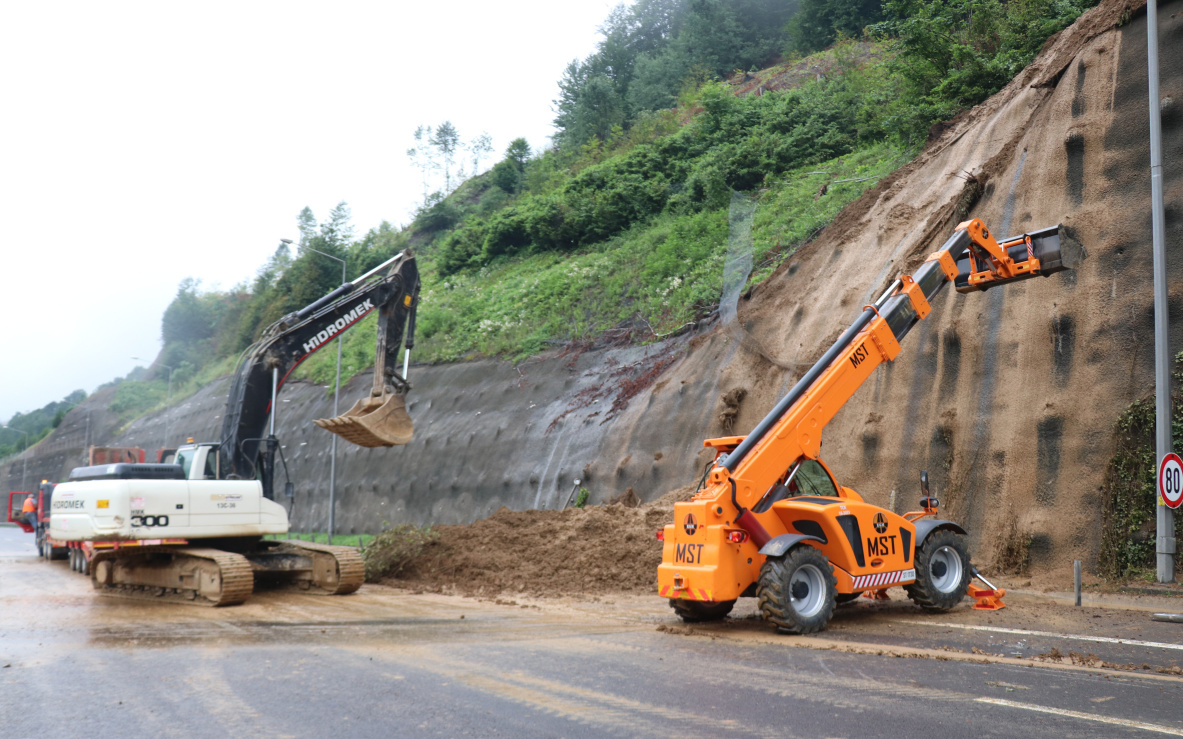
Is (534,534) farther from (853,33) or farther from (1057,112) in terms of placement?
(853,33)

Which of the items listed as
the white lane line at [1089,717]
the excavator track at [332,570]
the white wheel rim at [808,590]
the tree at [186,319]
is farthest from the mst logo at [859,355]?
the tree at [186,319]

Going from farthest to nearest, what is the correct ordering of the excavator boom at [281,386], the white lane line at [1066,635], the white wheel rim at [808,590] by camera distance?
the excavator boom at [281,386] → the white wheel rim at [808,590] → the white lane line at [1066,635]

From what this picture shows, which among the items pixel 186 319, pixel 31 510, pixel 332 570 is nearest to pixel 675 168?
pixel 332 570

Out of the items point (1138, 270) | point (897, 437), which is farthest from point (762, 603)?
point (1138, 270)

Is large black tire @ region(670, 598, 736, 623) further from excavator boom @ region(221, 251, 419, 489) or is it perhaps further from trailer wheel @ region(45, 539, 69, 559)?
trailer wheel @ region(45, 539, 69, 559)

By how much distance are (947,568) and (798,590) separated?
276cm

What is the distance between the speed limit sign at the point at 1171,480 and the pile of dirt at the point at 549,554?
754 centimetres

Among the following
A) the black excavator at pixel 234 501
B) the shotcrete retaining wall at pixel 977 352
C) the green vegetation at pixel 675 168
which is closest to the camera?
the black excavator at pixel 234 501

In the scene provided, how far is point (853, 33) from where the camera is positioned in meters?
45.2

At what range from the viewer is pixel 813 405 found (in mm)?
10211

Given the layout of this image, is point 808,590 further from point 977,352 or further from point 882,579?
point 977,352

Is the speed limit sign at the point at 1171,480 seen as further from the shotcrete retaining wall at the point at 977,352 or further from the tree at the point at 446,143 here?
the tree at the point at 446,143

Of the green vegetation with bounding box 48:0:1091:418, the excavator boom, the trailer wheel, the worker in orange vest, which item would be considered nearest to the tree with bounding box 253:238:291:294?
the green vegetation with bounding box 48:0:1091:418

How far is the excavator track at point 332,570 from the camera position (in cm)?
1432
